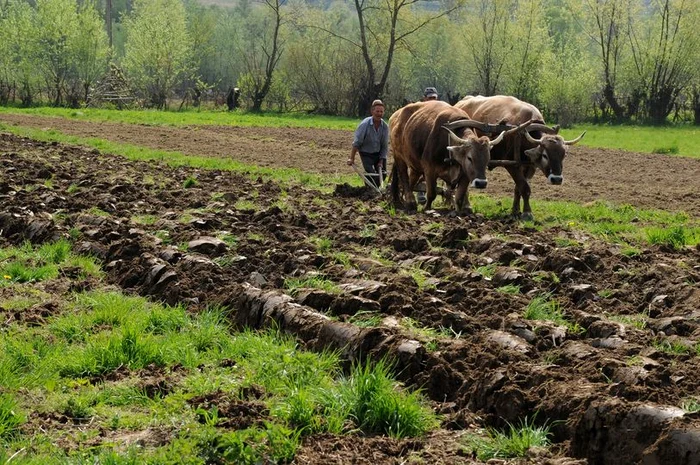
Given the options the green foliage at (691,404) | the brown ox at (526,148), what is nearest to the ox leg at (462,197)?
the brown ox at (526,148)

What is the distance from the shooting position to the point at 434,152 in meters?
14.0

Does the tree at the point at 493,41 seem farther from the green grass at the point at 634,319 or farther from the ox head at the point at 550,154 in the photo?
the green grass at the point at 634,319

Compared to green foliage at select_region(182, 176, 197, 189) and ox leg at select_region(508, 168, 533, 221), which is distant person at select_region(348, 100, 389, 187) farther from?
green foliage at select_region(182, 176, 197, 189)

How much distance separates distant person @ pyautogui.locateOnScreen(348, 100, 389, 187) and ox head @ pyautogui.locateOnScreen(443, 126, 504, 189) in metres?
2.07

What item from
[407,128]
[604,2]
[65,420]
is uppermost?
[604,2]

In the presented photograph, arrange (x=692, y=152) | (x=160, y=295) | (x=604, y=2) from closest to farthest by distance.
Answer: (x=160, y=295), (x=692, y=152), (x=604, y=2)

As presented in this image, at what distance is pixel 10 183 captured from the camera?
44.5ft

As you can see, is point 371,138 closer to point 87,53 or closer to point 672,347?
point 672,347

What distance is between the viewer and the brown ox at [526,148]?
13789 millimetres

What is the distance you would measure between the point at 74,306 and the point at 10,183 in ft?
23.0

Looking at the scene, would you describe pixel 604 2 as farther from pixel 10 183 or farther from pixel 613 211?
pixel 10 183

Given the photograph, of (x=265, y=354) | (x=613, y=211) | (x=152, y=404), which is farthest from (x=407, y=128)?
(x=152, y=404)

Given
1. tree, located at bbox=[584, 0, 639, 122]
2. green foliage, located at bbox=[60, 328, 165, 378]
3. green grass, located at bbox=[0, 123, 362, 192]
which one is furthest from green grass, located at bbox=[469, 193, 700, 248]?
tree, located at bbox=[584, 0, 639, 122]

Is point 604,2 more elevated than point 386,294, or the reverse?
point 604,2
